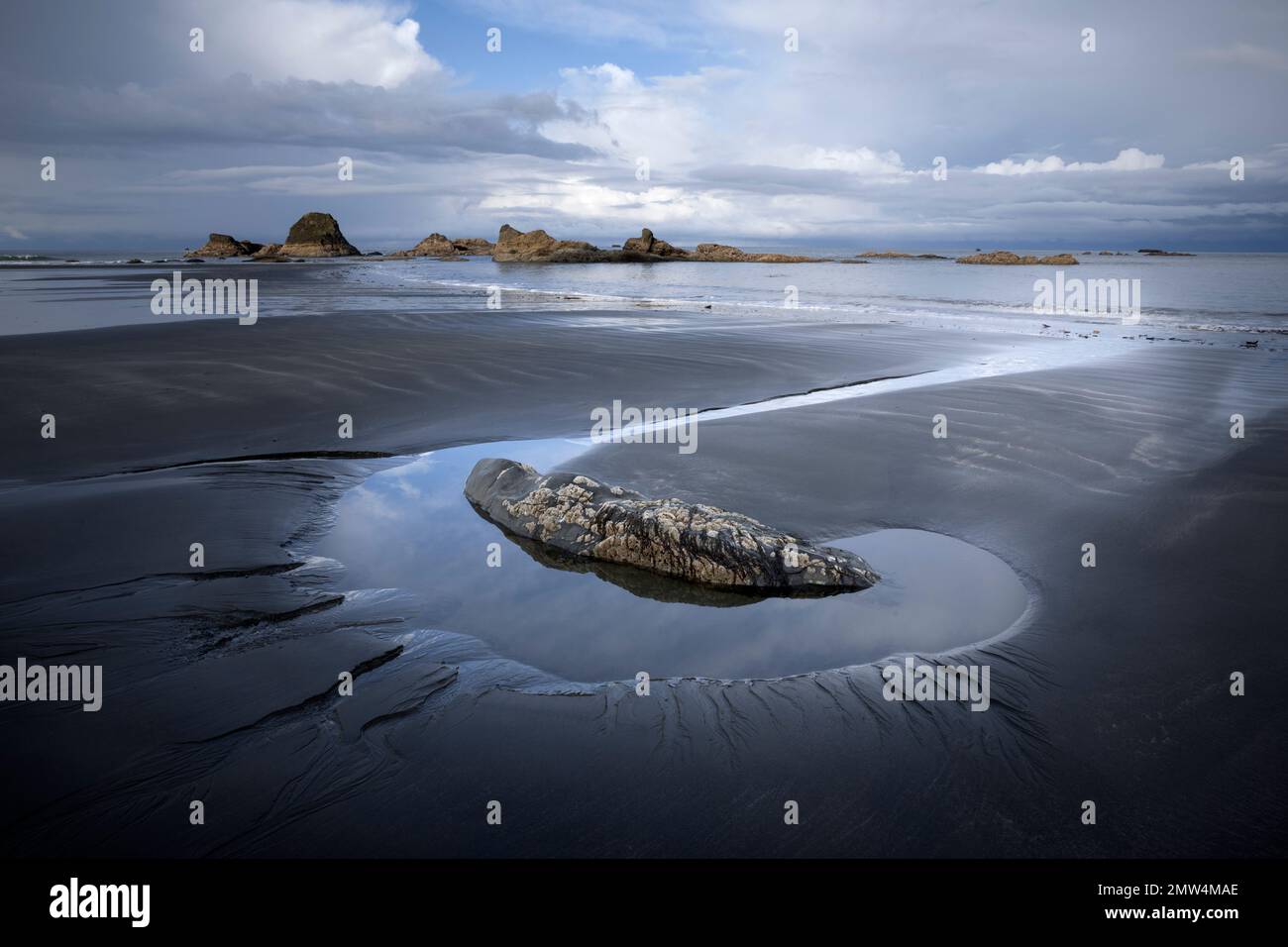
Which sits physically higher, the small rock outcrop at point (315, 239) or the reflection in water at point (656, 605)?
the small rock outcrop at point (315, 239)

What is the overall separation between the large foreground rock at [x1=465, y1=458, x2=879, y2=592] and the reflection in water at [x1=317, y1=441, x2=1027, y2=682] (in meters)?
0.11

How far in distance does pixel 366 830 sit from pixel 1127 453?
812cm

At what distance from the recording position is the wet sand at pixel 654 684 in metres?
2.62

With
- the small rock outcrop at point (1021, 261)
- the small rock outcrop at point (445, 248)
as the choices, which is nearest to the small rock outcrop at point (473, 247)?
the small rock outcrop at point (445, 248)

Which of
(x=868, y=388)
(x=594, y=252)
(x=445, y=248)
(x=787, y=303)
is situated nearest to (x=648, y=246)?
(x=594, y=252)

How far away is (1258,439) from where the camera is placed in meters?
8.19

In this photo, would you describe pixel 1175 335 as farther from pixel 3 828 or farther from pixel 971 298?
pixel 3 828

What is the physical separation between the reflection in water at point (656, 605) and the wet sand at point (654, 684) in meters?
0.17

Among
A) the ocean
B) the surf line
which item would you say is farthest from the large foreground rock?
the ocean

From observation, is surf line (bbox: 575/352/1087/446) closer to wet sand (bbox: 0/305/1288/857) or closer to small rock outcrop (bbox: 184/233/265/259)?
wet sand (bbox: 0/305/1288/857)

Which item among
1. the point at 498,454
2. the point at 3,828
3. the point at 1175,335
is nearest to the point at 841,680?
the point at 3,828

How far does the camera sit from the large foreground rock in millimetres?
4602

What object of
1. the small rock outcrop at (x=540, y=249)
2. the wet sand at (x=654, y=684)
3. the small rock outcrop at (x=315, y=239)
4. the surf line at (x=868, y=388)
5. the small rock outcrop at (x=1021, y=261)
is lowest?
the wet sand at (x=654, y=684)

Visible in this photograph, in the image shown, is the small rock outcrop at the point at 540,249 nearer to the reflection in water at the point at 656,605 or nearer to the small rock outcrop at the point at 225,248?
the small rock outcrop at the point at 225,248
